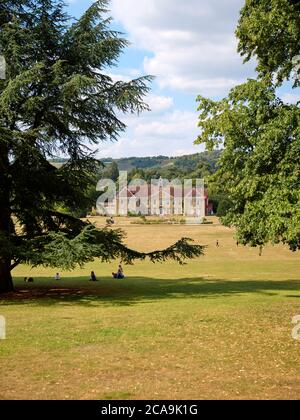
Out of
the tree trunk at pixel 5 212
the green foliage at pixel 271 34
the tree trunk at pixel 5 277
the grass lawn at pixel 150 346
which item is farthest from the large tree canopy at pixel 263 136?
the tree trunk at pixel 5 277

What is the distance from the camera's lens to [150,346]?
11.1 metres

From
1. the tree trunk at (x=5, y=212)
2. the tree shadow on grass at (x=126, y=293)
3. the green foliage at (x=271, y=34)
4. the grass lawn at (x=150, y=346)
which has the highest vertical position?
the green foliage at (x=271, y=34)

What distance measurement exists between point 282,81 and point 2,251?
13.0m

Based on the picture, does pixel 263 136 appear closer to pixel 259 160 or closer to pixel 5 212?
pixel 259 160

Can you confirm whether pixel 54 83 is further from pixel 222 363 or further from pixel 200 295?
pixel 222 363

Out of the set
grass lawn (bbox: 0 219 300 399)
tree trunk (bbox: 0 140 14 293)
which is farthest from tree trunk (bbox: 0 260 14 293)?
grass lawn (bbox: 0 219 300 399)

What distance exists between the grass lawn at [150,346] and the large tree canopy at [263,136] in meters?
3.35

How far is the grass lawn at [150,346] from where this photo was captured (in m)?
8.17

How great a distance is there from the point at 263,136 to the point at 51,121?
33.5 ft

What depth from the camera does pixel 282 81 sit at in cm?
1705

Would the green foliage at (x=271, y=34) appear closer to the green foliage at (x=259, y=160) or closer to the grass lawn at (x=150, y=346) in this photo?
the green foliage at (x=259, y=160)

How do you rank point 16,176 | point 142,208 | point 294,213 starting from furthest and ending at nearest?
point 142,208 → point 16,176 → point 294,213

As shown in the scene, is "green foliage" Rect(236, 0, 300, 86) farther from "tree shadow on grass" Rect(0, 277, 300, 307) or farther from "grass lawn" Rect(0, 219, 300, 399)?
"tree shadow on grass" Rect(0, 277, 300, 307)

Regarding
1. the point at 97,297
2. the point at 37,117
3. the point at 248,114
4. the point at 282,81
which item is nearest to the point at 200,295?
the point at 97,297
